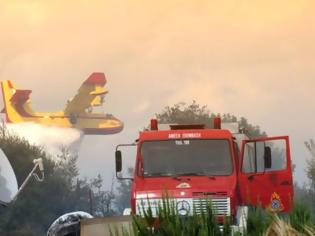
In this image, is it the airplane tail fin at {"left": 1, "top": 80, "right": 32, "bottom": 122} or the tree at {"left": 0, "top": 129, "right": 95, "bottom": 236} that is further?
the airplane tail fin at {"left": 1, "top": 80, "right": 32, "bottom": 122}

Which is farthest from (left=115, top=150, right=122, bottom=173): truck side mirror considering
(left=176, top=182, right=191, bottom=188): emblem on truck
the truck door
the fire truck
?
the truck door

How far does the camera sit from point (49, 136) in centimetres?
8462

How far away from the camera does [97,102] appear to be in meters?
87.4

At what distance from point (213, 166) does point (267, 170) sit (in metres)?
1.33

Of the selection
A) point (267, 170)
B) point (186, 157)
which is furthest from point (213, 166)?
point (267, 170)

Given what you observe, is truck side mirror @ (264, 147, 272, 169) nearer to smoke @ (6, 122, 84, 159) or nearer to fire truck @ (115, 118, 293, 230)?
fire truck @ (115, 118, 293, 230)

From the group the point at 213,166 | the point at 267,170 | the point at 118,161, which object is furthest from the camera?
the point at 118,161

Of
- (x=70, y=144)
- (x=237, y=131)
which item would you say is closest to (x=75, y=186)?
(x=70, y=144)

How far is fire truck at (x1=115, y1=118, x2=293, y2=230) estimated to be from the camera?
672 inches

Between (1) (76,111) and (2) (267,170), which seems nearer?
(2) (267,170)

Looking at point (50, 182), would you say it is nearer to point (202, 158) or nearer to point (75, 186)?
point (75, 186)

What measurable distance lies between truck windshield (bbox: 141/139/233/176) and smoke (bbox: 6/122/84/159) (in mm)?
58469

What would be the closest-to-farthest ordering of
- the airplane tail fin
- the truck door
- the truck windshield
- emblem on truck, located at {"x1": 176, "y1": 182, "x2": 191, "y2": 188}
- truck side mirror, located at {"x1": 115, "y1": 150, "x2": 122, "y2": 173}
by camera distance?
emblem on truck, located at {"x1": 176, "y1": 182, "x2": 191, "y2": 188} < the truck windshield < the truck door < truck side mirror, located at {"x1": 115, "y1": 150, "x2": 122, "y2": 173} < the airplane tail fin

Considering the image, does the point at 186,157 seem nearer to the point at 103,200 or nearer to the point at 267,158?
the point at 267,158
